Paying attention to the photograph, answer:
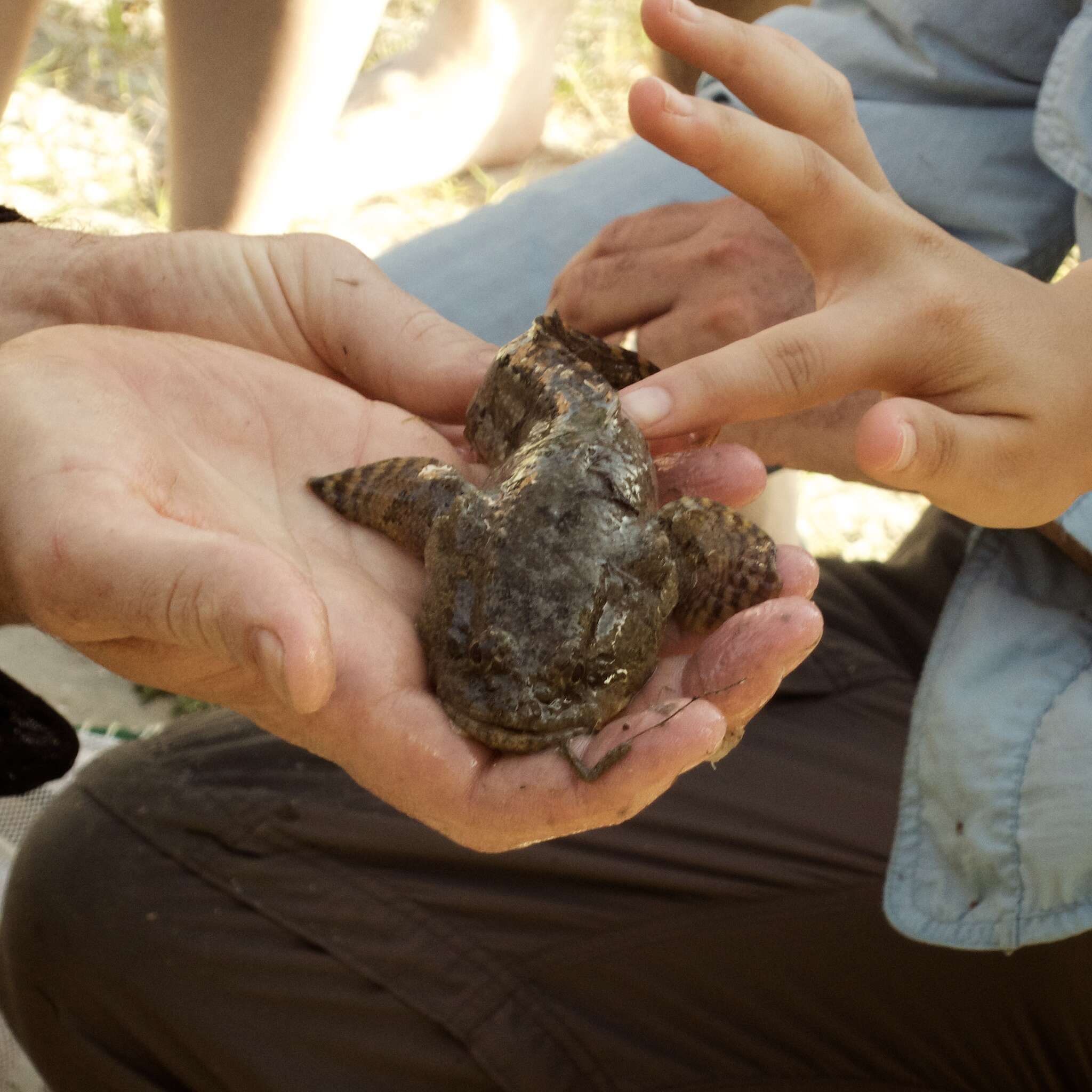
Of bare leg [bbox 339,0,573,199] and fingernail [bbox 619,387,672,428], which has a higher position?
fingernail [bbox 619,387,672,428]

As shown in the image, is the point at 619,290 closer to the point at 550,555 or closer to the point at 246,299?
the point at 246,299

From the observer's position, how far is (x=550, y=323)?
10.6 ft

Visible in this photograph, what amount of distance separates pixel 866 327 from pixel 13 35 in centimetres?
393

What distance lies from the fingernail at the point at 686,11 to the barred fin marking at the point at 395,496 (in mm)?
1256

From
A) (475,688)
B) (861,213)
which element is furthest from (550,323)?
(475,688)

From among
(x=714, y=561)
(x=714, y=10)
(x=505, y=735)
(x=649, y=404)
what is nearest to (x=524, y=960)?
(x=505, y=735)

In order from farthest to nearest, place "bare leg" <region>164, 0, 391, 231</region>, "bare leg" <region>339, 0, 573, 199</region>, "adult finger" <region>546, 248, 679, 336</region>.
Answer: "bare leg" <region>339, 0, 573, 199</region>, "bare leg" <region>164, 0, 391, 231</region>, "adult finger" <region>546, 248, 679, 336</region>

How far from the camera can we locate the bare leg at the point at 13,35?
430cm

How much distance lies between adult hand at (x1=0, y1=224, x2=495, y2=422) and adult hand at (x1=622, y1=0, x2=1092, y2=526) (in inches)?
34.3

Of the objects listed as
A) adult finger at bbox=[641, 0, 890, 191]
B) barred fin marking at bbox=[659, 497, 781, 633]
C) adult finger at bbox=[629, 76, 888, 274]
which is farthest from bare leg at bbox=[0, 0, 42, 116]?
barred fin marking at bbox=[659, 497, 781, 633]

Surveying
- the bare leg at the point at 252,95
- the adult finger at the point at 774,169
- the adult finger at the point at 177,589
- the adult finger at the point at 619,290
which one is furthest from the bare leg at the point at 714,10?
the adult finger at the point at 177,589

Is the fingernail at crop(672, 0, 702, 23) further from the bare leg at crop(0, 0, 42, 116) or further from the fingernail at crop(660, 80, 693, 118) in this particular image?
the bare leg at crop(0, 0, 42, 116)

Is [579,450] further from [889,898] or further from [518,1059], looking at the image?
[518,1059]

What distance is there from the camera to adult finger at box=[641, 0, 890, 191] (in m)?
2.51
